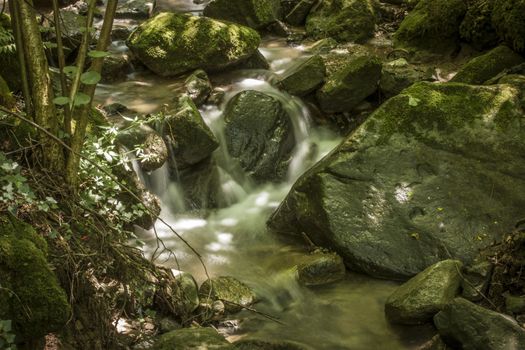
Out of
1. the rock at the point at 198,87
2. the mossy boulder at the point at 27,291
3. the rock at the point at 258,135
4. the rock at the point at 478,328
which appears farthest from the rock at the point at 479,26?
the mossy boulder at the point at 27,291

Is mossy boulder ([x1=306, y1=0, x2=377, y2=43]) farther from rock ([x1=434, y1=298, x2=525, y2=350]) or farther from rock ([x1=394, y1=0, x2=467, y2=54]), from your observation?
rock ([x1=434, y1=298, x2=525, y2=350])

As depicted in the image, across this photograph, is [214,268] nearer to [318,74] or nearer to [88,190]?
[88,190]

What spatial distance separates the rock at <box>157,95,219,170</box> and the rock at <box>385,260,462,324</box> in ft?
9.45

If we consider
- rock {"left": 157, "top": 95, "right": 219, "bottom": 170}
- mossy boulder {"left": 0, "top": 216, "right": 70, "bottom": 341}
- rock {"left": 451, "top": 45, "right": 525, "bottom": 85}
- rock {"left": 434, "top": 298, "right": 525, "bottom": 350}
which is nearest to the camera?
mossy boulder {"left": 0, "top": 216, "right": 70, "bottom": 341}

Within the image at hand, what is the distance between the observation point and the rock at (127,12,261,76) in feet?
25.3

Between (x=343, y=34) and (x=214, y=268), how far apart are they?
Result: 601 centimetres

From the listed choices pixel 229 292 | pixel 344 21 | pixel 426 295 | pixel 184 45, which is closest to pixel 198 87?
pixel 184 45

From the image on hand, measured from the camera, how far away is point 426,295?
13.3 ft

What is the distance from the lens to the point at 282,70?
8.53 meters

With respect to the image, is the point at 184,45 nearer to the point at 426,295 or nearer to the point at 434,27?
the point at 434,27

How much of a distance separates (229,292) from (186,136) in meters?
2.22

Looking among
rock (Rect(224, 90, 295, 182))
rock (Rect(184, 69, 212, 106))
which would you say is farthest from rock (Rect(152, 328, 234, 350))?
rock (Rect(184, 69, 212, 106))

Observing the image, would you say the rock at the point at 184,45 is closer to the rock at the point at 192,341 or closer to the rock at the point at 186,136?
the rock at the point at 186,136

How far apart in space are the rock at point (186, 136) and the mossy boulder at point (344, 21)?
4.44m
